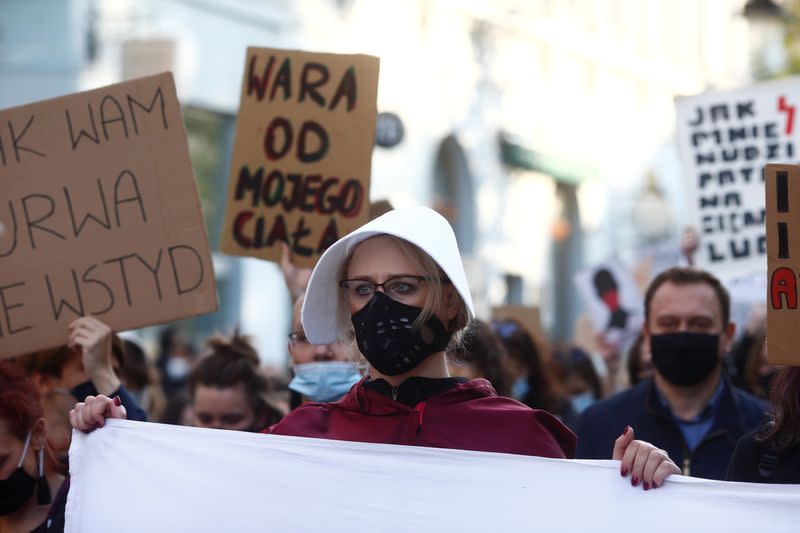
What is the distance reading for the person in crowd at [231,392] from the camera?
18.9ft

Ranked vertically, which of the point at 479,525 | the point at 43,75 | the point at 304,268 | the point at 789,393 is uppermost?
the point at 43,75

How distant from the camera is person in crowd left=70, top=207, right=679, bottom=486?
149 inches

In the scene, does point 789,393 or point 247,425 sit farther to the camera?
point 247,425

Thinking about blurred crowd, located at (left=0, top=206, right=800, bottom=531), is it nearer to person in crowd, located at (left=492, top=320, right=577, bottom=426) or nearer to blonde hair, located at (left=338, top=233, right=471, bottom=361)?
blonde hair, located at (left=338, top=233, right=471, bottom=361)

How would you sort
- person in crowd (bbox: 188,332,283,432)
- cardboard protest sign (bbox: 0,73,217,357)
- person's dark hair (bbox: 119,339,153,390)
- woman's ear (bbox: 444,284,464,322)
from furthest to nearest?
1. person's dark hair (bbox: 119,339,153,390)
2. person in crowd (bbox: 188,332,283,432)
3. cardboard protest sign (bbox: 0,73,217,357)
4. woman's ear (bbox: 444,284,464,322)

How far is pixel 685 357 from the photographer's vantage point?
5668mm

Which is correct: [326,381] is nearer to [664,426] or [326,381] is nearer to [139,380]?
[664,426]

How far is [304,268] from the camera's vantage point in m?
5.81

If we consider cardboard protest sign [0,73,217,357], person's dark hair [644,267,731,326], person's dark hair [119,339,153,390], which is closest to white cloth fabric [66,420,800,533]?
cardboard protest sign [0,73,217,357]

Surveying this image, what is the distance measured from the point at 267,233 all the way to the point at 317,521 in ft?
7.37

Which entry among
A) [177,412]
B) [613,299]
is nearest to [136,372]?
A: [177,412]

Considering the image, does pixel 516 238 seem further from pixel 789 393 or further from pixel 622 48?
pixel 789 393

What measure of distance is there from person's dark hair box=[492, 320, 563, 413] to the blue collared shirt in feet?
6.61

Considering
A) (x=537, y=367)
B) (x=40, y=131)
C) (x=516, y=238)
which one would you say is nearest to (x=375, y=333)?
(x=40, y=131)
